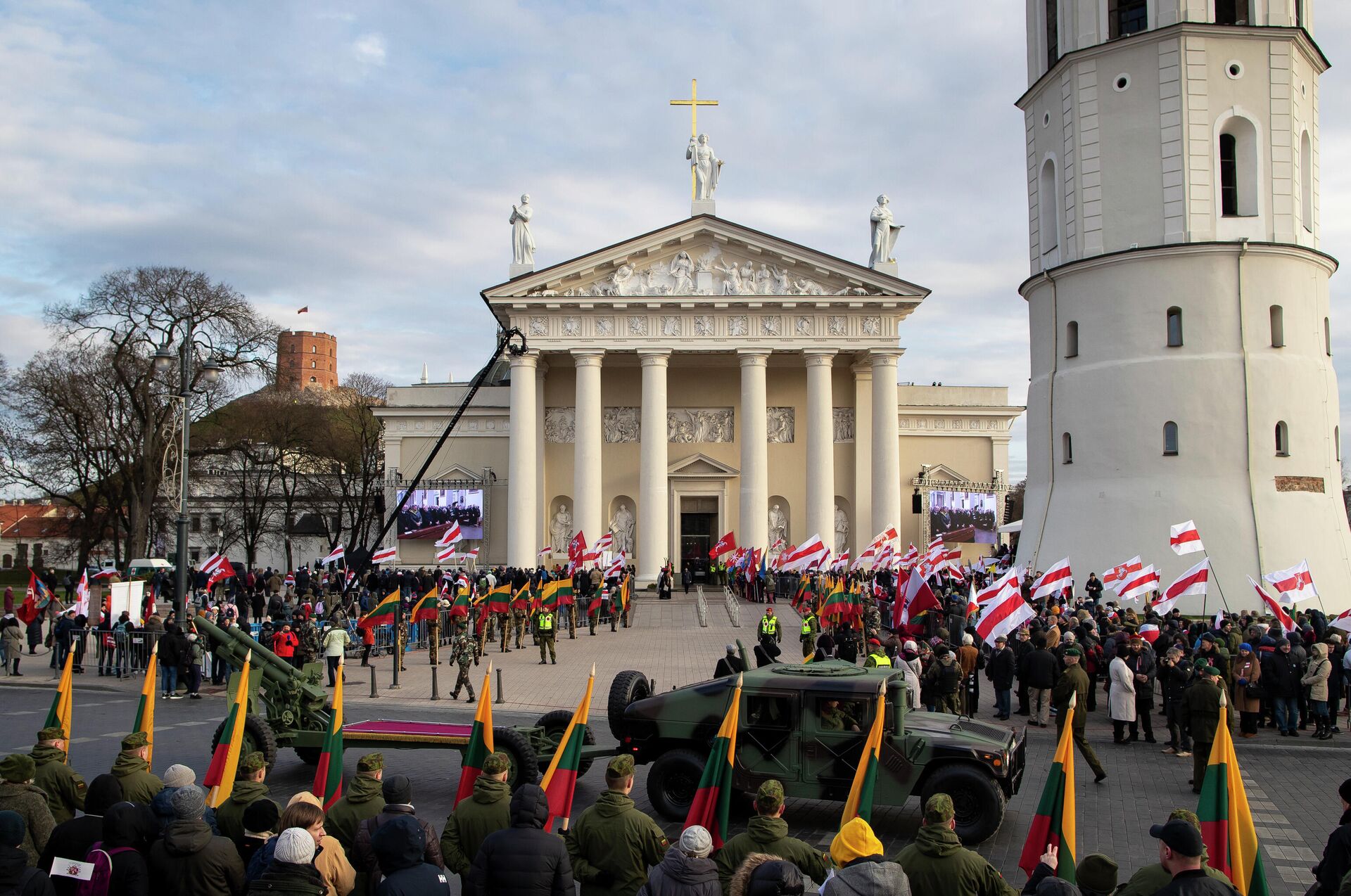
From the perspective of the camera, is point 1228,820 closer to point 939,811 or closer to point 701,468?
point 939,811

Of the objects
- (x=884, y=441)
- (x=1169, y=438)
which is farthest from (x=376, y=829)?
(x=884, y=441)

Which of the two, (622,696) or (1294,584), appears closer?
(622,696)

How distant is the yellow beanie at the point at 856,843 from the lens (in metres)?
5.86

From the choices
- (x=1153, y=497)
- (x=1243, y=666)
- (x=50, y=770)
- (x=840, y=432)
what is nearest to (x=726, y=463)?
(x=840, y=432)

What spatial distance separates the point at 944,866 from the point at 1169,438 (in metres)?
28.0

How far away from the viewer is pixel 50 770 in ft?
27.2

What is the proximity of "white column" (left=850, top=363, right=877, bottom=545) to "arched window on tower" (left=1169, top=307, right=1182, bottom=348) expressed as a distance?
735 inches

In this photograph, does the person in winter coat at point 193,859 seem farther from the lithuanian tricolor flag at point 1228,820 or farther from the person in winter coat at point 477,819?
the lithuanian tricolor flag at point 1228,820

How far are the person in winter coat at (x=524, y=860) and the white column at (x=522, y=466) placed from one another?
40.8 meters

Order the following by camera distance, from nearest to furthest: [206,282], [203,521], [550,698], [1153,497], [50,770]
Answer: [50,770]
[550,698]
[1153,497]
[206,282]
[203,521]

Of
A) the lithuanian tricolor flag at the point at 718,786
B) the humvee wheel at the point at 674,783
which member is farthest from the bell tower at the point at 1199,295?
the lithuanian tricolor flag at the point at 718,786

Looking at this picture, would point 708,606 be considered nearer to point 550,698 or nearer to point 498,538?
point 498,538

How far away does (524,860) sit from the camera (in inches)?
245

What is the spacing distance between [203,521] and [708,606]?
1565 inches
